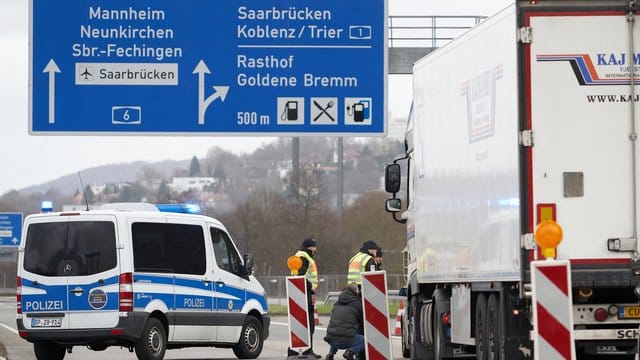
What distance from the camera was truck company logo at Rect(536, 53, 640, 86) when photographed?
47.9ft

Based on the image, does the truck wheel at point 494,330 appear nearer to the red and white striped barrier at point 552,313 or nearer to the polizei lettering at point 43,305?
the red and white striped barrier at point 552,313

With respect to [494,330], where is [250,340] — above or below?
below

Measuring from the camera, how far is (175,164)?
176m

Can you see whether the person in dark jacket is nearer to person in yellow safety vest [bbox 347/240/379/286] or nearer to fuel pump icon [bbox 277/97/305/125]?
person in yellow safety vest [bbox 347/240/379/286]

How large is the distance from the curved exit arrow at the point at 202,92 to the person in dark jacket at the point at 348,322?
3040mm

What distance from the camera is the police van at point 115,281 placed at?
20.9m

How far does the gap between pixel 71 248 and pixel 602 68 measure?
350 inches

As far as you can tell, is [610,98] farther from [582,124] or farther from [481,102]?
[481,102]

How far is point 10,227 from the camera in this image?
5734 centimetres

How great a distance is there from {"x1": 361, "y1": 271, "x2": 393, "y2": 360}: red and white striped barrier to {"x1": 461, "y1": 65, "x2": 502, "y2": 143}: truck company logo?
5.97ft

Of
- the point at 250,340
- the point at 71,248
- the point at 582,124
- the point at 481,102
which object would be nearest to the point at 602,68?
the point at 582,124

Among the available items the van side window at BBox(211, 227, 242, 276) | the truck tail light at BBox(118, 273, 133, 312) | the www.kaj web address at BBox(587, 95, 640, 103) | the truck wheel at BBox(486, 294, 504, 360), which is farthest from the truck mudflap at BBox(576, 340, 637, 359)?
the van side window at BBox(211, 227, 242, 276)

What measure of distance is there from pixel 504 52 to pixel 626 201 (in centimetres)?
179

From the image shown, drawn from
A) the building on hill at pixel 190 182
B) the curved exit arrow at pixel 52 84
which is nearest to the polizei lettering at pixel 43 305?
the curved exit arrow at pixel 52 84
